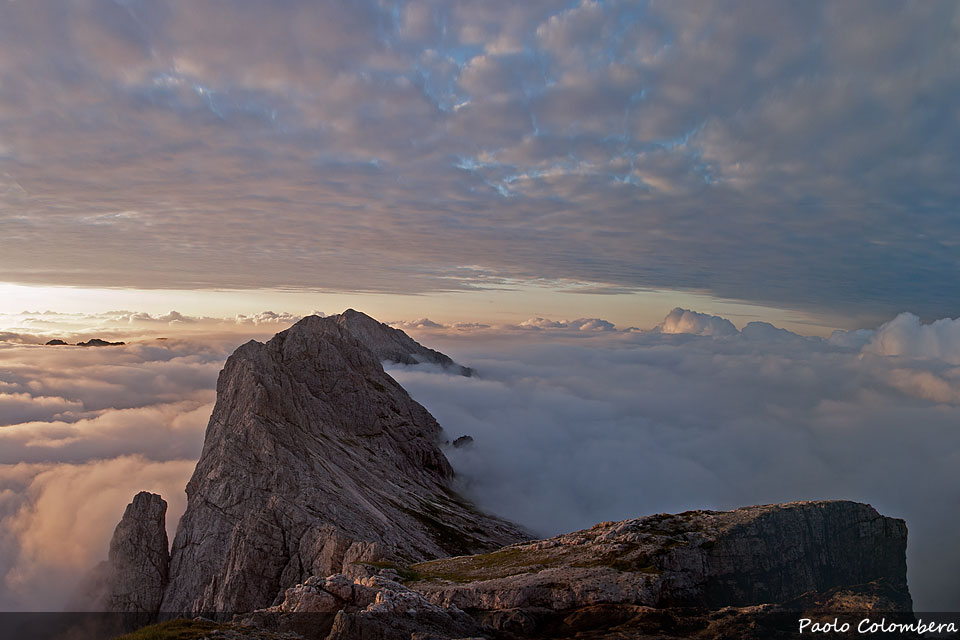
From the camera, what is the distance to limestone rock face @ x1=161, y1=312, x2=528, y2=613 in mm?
90750

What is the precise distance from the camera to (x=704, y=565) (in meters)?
53.9

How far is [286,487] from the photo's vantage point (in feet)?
381

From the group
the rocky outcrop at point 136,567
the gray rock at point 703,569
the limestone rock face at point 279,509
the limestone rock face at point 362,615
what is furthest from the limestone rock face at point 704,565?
the rocky outcrop at point 136,567

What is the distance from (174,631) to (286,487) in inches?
3500

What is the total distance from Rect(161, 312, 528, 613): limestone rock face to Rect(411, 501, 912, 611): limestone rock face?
32.4m

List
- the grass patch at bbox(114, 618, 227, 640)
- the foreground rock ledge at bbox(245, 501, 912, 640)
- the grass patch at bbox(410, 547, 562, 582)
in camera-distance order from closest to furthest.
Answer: the grass patch at bbox(114, 618, 227, 640) < the foreground rock ledge at bbox(245, 501, 912, 640) < the grass patch at bbox(410, 547, 562, 582)

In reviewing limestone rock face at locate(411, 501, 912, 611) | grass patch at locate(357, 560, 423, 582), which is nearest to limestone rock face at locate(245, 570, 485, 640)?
limestone rock face at locate(411, 501, 912, 611)

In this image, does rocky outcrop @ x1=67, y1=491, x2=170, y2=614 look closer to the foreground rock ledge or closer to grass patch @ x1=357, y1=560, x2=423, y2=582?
grass patch @ x1=357, y1=560, x2=423, y2=582

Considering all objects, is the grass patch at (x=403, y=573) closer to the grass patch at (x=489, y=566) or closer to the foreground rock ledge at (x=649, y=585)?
the foreground rock ledge at (x=649, y=585)

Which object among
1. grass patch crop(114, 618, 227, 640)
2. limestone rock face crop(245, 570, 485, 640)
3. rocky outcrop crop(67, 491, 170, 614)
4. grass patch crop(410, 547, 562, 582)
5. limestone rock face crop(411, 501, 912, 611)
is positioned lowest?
rocky outcrop crop(67, 491, 170, 614)

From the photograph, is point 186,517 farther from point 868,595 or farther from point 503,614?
point 868,595

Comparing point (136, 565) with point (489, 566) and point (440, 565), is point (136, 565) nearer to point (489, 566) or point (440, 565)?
point (440, 565)

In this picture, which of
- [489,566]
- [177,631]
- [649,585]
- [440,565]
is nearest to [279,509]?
[440,565]

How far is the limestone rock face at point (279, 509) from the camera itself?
298 ft
